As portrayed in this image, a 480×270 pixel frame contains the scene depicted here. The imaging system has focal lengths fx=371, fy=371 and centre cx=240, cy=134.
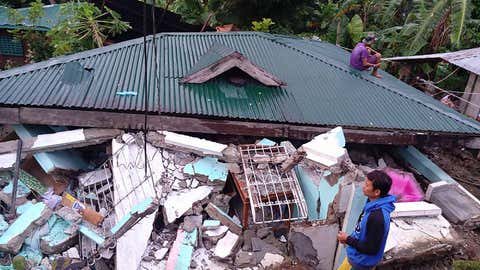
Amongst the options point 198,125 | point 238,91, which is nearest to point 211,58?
point 238,91

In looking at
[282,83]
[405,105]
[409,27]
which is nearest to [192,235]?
[282,83]

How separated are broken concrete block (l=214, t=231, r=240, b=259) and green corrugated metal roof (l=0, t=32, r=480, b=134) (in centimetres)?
243

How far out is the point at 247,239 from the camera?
19.7 feet

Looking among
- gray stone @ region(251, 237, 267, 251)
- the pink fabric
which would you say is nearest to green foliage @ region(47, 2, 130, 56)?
gray stone @ region(251, 237, 267, 251)

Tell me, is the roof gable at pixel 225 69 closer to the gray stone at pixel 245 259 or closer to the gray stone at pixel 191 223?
the gray stone at pixel 191 223

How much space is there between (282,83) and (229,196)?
3.09 m

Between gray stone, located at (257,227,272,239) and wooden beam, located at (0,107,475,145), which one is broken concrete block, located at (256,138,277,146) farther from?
gray stone, located at (257,227,272,239)

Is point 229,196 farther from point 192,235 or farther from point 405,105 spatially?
point 405,105

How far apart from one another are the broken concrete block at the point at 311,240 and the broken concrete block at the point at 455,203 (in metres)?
2.95

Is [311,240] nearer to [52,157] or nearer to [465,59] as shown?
[52,157]

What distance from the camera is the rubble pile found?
5.57 meters

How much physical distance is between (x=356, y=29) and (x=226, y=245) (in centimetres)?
1413

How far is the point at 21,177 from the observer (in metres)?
6.41

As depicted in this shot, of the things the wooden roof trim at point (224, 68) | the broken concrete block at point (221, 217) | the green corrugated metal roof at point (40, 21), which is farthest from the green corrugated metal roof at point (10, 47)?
the broken concrete block at point (221, 217)
